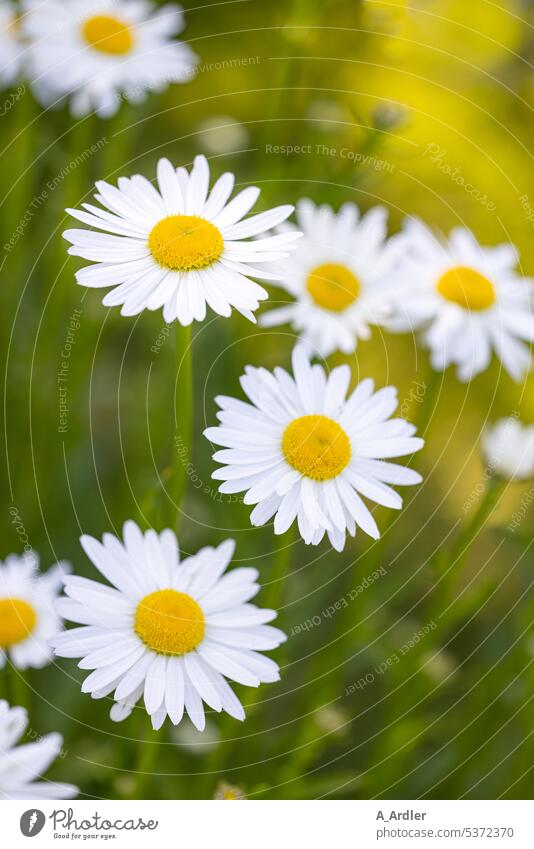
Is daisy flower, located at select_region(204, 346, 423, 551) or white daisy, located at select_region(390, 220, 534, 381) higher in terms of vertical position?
white daisy, located at select_region(390, 220, 534, 381)

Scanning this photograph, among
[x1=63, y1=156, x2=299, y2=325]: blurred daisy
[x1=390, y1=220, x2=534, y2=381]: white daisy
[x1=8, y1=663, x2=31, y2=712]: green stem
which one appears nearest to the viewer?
[x1=63, y1=156, x2=299, y2=325]: blurred daisy

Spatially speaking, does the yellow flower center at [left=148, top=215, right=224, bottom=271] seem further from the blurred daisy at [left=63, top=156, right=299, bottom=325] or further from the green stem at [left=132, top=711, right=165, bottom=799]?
the green stem at [left=132, top=711, right=165, bottom=799]

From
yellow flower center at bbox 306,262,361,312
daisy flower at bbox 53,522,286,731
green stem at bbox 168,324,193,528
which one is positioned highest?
yellow flower center at bbox 306,262,361,312

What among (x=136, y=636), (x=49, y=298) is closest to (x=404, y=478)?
(x=136, y=636)

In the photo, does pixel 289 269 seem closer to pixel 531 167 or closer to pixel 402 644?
pixel 402 644

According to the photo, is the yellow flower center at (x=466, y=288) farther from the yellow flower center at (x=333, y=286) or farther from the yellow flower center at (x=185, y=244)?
the yellow flower center at (x=185, y=244)

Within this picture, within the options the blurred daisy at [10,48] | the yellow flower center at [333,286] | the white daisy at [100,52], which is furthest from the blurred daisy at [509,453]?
the blurred daisy at [10,48]

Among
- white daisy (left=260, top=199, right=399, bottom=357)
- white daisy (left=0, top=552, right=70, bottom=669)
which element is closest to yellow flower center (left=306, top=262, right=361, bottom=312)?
white daisy (left=260, top=199, right=399, bottom=357)
